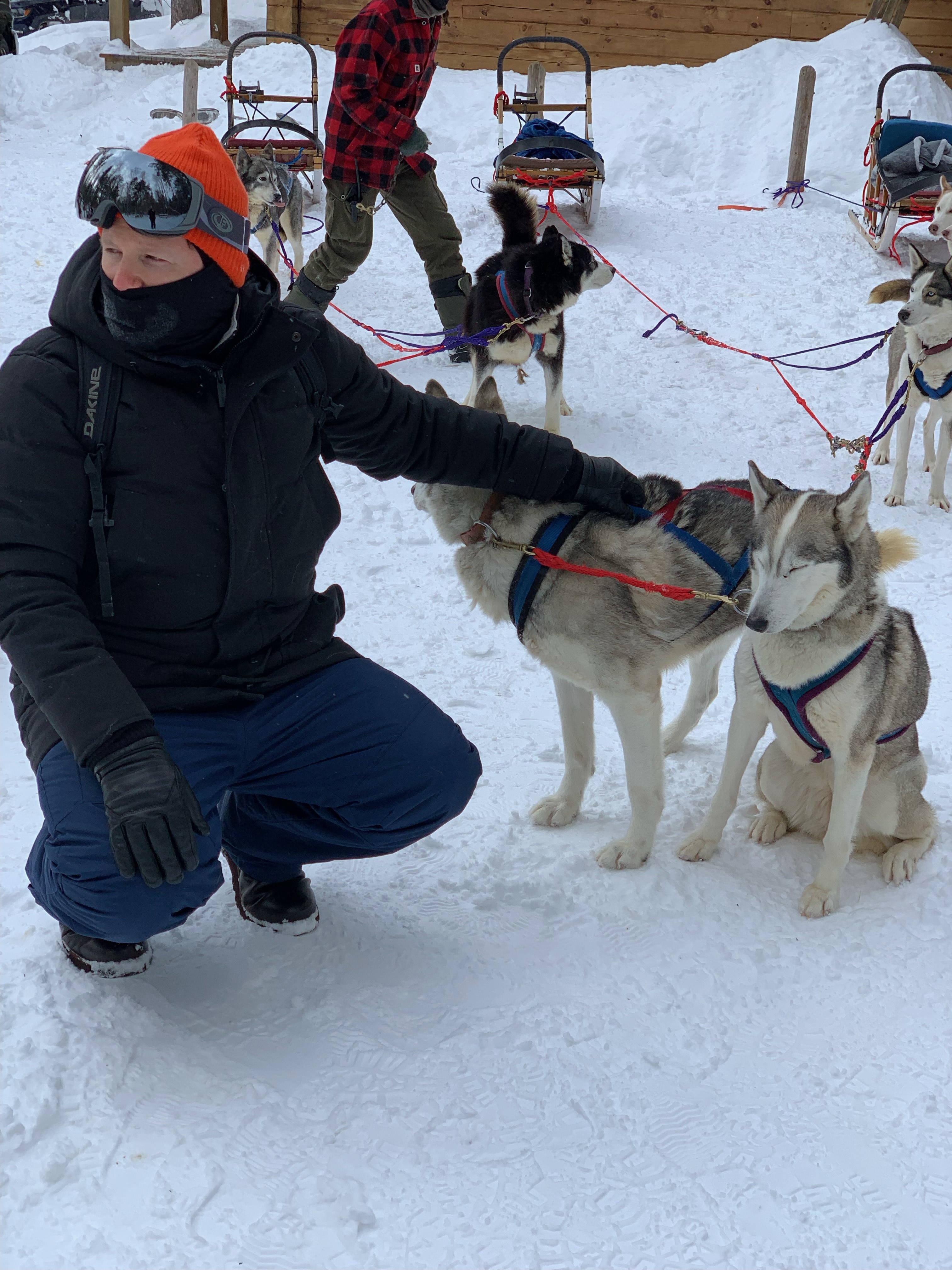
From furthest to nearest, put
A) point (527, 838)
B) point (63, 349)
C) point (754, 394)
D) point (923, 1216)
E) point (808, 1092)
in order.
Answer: point (754, 394), point (527, 838), point (808, 1092), point (63, 349), point (923, 1216)

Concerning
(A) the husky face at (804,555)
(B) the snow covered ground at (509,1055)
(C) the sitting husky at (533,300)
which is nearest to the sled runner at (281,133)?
(C) the sitting husky at (533,300)

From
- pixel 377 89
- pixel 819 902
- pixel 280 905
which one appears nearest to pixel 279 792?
pixel 280 905

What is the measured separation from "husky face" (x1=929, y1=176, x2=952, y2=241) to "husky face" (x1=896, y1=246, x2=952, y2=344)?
2.34 m

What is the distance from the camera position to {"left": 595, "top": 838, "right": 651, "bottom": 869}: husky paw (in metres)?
2.25

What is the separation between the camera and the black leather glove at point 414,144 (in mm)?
5035

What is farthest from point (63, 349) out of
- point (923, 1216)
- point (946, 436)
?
point (946, 436)

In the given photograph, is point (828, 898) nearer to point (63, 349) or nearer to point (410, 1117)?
point (410, 1117)

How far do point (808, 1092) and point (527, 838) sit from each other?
2.84 ft

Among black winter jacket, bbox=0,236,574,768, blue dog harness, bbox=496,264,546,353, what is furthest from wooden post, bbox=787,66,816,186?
black winter jacket, bbox=0,236,574,768

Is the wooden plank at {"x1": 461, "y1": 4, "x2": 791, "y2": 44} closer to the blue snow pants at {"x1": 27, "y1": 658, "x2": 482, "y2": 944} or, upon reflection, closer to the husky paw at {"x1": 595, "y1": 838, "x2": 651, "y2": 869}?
the husky paw at {"x1": 595, "y1": 838, "x2": 651, "y2": 869}

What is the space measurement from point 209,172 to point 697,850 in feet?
5.60

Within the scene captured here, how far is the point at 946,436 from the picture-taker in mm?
4586

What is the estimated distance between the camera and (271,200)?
6.23 m

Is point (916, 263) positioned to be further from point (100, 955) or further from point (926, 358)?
point (100, 955)
